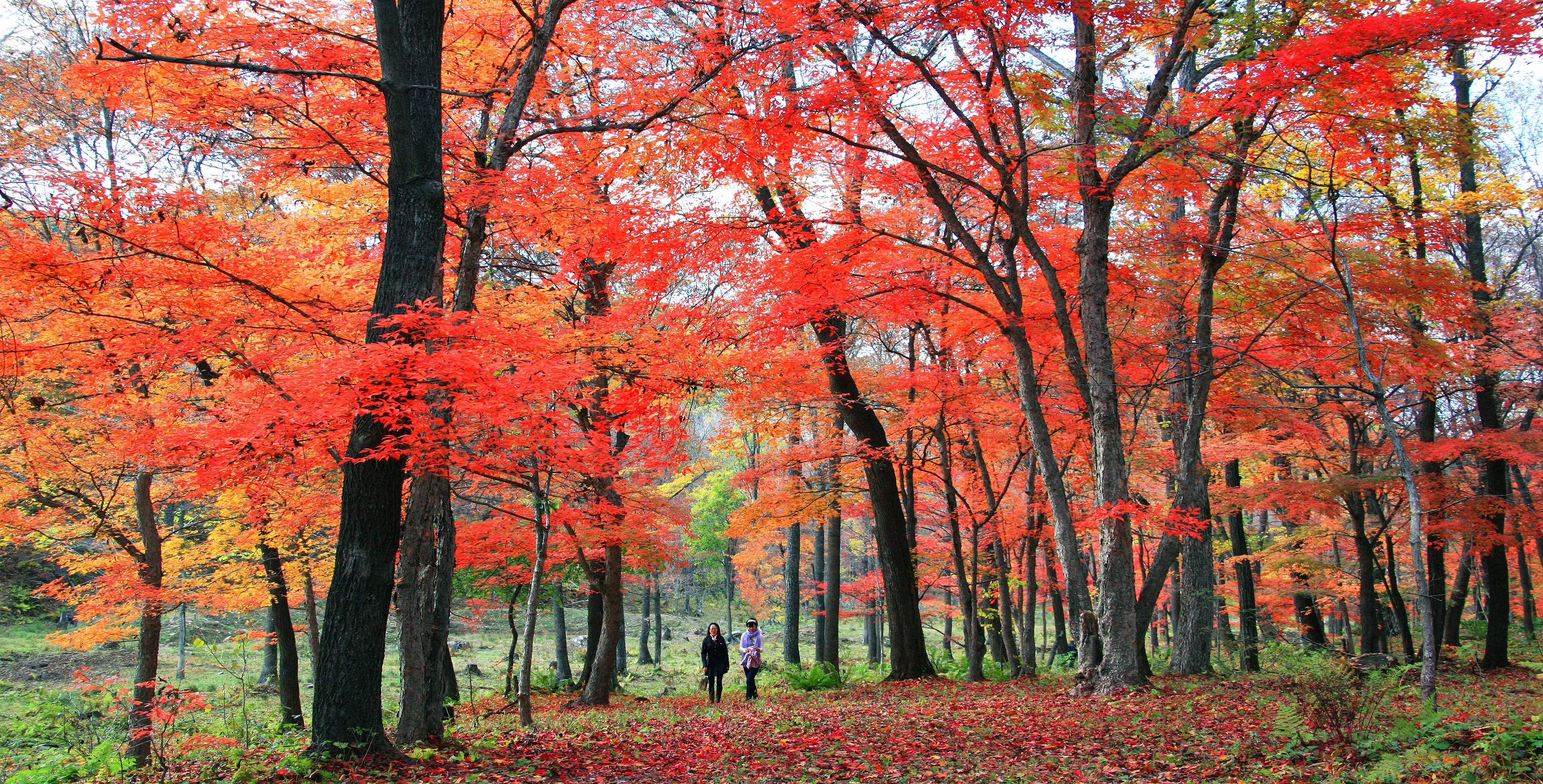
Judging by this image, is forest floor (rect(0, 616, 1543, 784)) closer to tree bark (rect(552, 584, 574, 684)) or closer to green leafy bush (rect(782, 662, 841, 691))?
green leafy bush (rect(782, 662, 841, 691))

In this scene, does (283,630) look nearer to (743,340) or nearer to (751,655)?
(751,655)

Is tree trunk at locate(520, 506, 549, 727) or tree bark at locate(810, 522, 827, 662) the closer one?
tree trunk at locate(520, 506, 549, 727)

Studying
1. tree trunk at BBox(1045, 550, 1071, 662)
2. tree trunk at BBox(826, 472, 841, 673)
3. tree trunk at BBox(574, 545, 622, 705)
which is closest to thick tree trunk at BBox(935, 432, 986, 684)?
tree trunk at BBox(826, 472, 841, 673)

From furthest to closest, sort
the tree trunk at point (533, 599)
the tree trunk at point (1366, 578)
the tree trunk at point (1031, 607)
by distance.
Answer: the tree trunk at point (1031, 607)
the tree trunk at point (1366, 578)
the tree trunk at point (533, 599)

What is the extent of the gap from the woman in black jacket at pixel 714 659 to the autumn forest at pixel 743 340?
55 cm

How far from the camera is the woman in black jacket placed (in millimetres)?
12398

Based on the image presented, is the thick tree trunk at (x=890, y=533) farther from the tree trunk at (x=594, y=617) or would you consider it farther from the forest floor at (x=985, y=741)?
the tree trunk at (x=594, y=617)

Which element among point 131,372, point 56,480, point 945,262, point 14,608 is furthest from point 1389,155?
point 14,608

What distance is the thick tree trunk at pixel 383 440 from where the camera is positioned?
19.4 feet

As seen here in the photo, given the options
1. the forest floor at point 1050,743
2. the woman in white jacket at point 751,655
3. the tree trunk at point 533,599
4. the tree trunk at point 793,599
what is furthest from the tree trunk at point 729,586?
the forest floor at point 1050,743

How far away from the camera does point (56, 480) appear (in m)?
11.4

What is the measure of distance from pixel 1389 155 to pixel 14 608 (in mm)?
37136

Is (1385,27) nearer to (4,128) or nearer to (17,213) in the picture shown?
(17,213)

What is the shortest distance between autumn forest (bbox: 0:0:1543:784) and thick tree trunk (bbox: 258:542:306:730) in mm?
130
